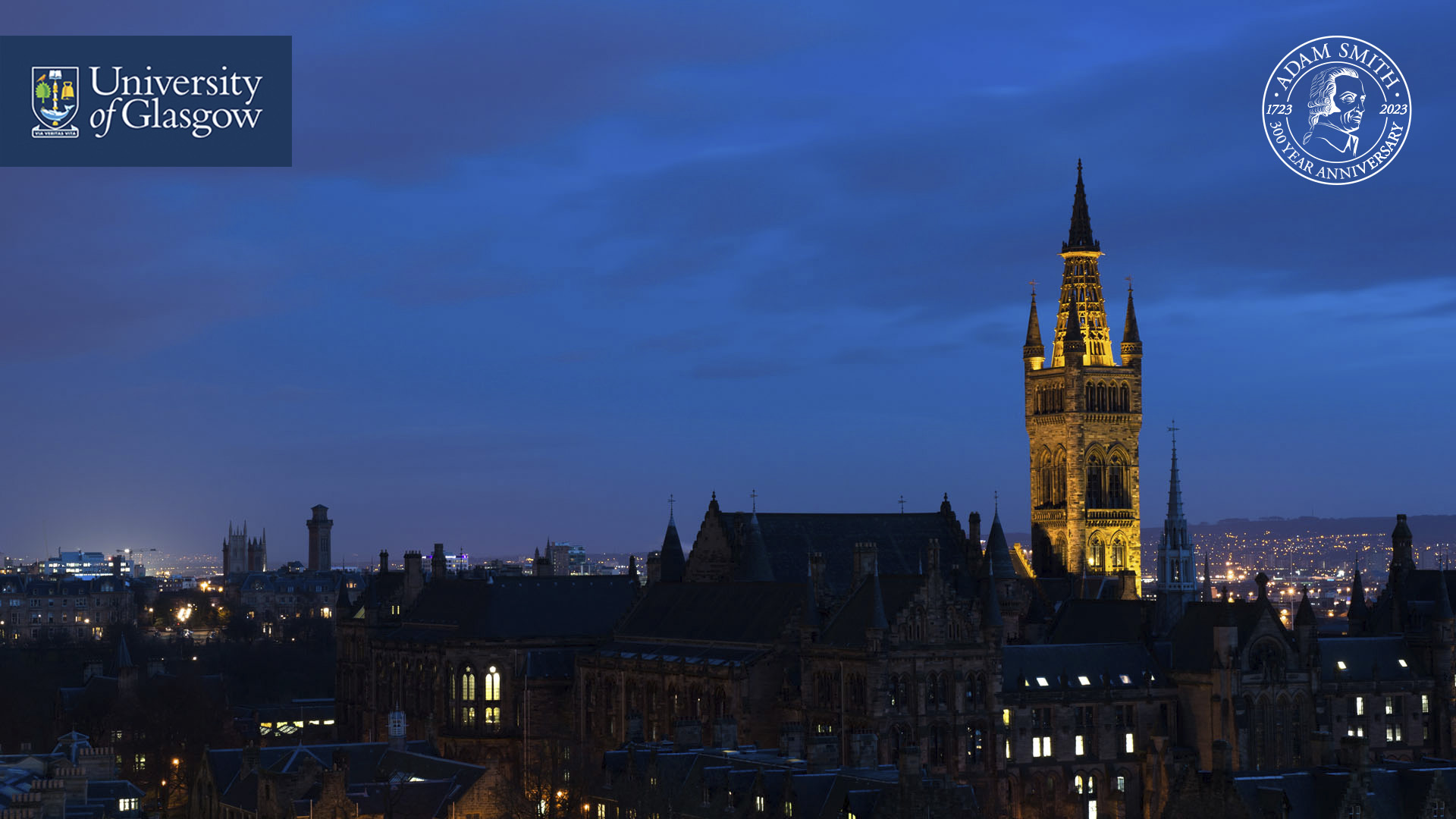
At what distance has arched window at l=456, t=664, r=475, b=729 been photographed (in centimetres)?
17988

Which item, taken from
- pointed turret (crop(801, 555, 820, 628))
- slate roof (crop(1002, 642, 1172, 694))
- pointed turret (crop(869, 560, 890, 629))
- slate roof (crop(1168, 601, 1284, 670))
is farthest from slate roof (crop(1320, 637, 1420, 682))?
pointed turret (crop(869, 560, 890, 629))

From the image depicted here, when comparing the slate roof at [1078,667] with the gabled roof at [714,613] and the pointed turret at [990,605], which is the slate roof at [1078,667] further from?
the gabled roof at [714,613]

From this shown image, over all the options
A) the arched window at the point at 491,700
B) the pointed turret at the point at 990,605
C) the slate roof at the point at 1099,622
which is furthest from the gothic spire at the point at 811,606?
the arched window at the point at 491,700

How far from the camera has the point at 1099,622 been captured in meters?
174

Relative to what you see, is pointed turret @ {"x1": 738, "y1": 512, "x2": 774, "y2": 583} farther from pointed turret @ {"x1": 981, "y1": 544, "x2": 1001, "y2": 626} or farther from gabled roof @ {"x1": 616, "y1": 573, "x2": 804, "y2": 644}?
pointed turret @ {"x1": 981, "y1": 544, "x2": 1001, "y2": 626}

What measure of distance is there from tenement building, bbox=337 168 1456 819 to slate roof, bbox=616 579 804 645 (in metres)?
0.32

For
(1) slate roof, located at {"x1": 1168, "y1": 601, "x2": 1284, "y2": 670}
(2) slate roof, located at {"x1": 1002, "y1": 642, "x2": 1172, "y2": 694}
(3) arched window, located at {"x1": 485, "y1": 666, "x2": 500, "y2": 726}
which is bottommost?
A: (3) arched window, located at {"x1": 485, "y1": 666, "x2": 500, "y2": 726}

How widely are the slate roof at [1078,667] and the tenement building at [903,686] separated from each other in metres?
0.20

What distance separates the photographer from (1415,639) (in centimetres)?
17575

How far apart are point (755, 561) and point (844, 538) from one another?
11.3 metres

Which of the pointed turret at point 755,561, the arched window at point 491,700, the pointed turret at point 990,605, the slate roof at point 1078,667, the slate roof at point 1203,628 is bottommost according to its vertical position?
the arched window at point 491,700

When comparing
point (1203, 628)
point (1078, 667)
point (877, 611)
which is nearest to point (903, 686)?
point (877, 611)

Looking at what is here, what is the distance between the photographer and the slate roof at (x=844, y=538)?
182125 millimetres

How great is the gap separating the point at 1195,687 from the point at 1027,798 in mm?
18331
